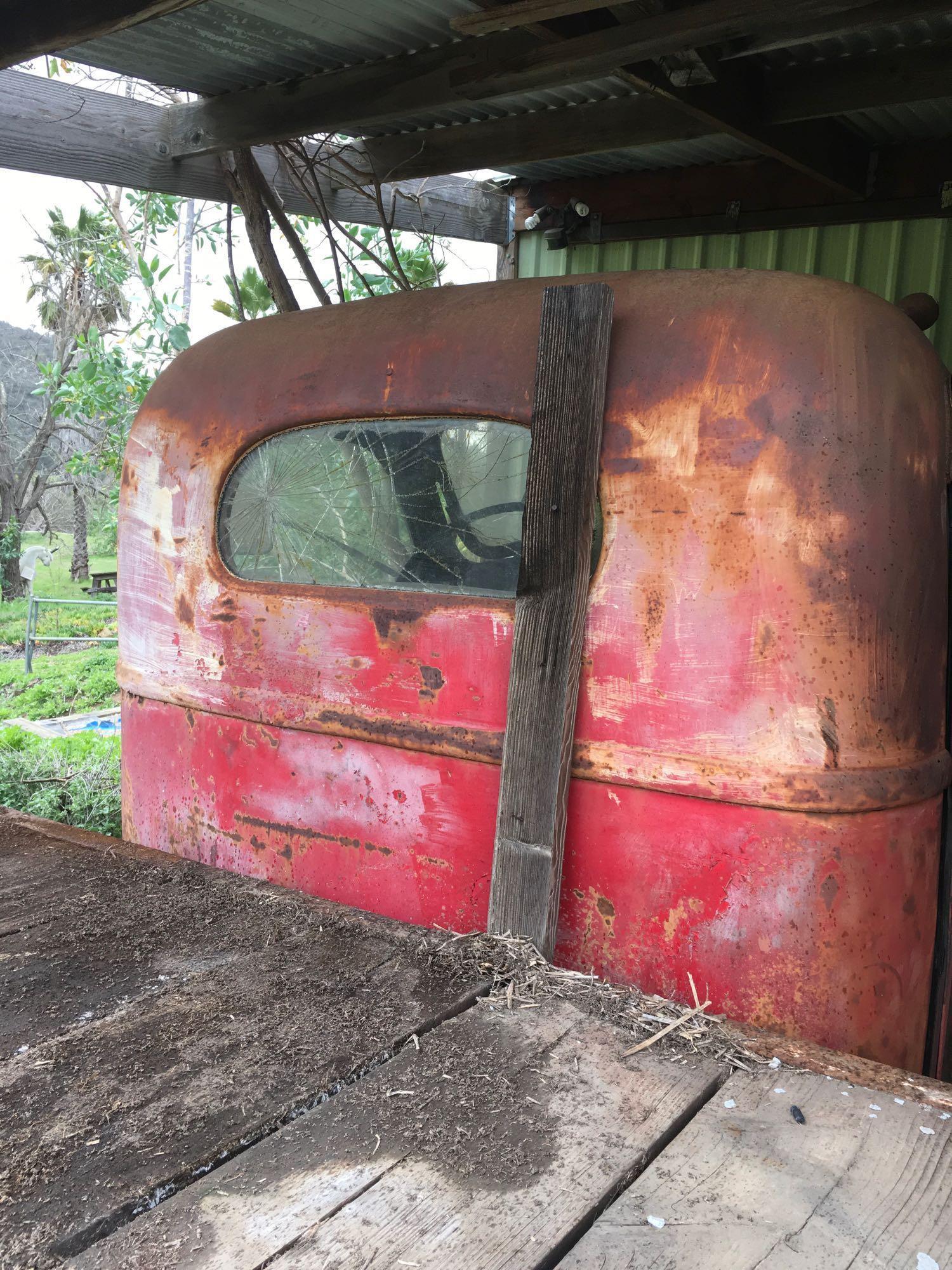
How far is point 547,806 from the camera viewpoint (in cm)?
221

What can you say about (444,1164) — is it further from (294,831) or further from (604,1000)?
(294,831)

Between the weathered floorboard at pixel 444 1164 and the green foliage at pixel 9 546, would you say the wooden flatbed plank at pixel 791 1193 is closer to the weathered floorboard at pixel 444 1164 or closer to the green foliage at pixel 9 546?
the weathered floorboard at pixel 444 1164

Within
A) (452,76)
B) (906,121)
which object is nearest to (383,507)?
(452,76)

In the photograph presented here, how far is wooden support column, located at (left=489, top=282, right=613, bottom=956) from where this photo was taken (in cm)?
222

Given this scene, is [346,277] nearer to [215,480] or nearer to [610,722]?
[215,480]

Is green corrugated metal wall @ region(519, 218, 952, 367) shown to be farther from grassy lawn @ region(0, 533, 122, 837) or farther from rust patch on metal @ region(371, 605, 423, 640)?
grassy lawn @ region(0, 533, 122, 837)

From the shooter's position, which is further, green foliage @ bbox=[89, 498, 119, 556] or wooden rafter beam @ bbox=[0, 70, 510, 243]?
green foliage @ bbox=[89, 498, 119, 556]

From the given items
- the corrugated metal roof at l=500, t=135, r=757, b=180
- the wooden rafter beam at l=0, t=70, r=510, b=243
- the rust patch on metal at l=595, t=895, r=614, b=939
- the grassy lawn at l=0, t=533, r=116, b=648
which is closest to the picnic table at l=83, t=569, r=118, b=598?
the grassy lawn at l=0, t=533, r=116, b=648

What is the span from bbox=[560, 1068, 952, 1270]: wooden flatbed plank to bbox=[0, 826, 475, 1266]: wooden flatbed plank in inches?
21.1

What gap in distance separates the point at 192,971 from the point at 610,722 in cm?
101

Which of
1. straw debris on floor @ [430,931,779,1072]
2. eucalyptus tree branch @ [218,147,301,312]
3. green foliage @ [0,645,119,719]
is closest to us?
straw debris on floor @ [430,931,779,1072]

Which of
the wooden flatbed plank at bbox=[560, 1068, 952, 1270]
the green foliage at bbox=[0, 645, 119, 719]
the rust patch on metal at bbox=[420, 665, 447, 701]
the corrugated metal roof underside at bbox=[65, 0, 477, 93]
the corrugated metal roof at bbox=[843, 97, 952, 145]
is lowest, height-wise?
the green foliage at bbox=[0, 645, 119, 719]

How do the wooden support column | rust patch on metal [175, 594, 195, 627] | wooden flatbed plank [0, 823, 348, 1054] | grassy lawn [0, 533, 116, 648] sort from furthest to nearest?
grassy lawn [0, 533, 116, 648] < rust patch on metal [175, 594, 195, 627] < the wooden support column < wooden flatbed plank [0, 823, 348, 1054]

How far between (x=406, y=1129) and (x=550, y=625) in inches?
42.8
